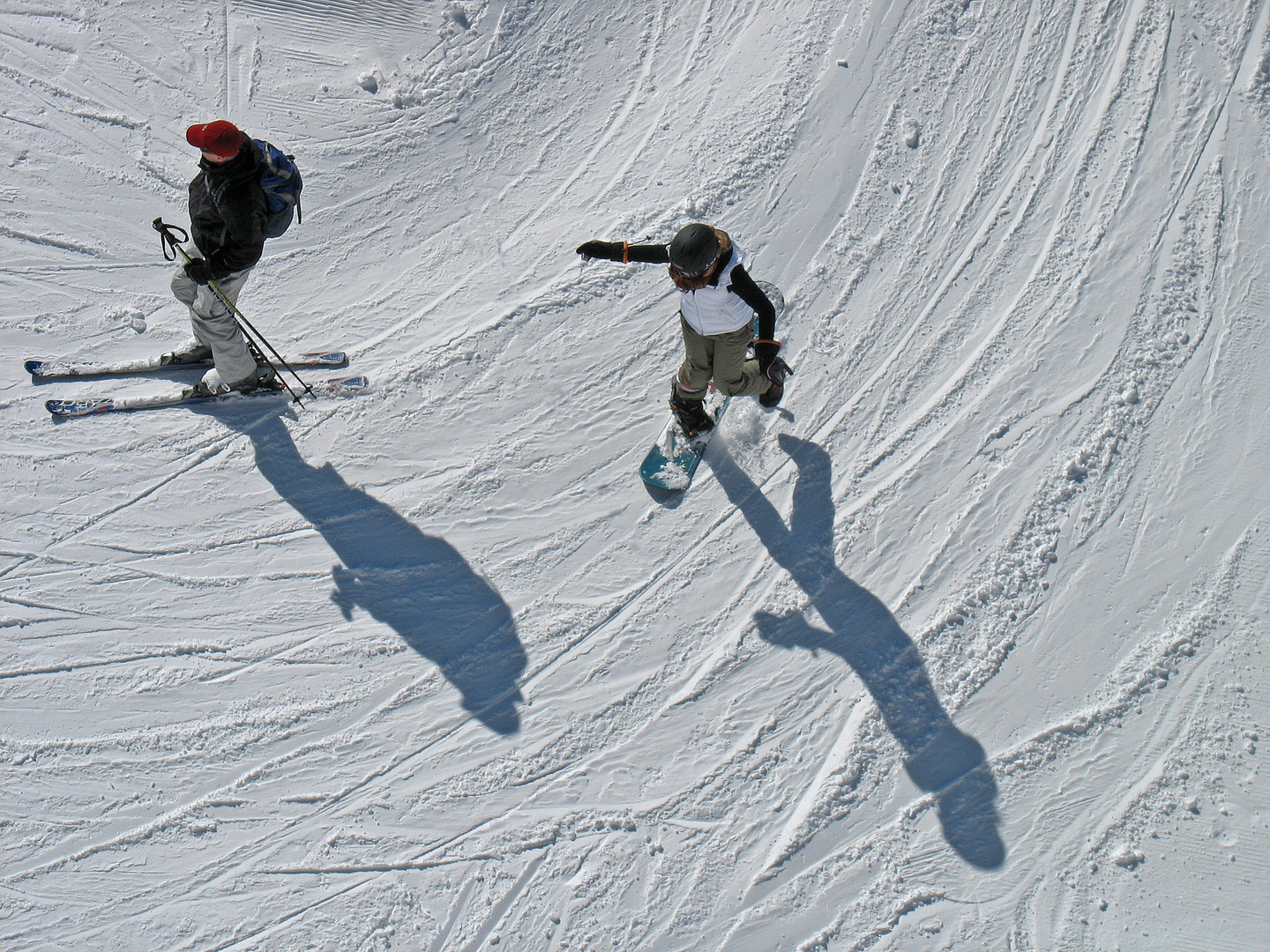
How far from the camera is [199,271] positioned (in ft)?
12.9

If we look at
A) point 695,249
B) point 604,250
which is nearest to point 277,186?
point 604,250

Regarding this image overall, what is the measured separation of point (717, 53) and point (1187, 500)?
4.23 metres

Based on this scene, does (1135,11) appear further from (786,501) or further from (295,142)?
(295,142)

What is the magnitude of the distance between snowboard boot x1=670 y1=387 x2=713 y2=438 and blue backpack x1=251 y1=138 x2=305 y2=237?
2209 millimetres

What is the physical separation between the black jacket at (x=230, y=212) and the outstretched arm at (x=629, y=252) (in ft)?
5.18

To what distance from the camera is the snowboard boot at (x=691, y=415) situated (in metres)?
4.45

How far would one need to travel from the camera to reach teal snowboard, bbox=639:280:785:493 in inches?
178

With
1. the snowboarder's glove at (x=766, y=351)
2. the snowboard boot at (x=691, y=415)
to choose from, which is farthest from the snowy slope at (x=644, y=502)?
the snowboarder's glove at (x=766, y=351)

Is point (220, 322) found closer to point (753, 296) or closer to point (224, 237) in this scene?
point (224, 237)

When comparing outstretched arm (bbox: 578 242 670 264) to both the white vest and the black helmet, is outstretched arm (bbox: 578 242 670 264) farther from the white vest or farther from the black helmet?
the black helmet

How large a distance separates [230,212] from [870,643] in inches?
154

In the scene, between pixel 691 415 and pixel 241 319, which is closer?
pixel 691 415

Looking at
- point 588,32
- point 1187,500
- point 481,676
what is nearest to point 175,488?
point 481,676

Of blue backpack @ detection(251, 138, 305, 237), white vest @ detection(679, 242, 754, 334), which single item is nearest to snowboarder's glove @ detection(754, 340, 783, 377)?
white vest @ detection(679, 242, 754, 334)
